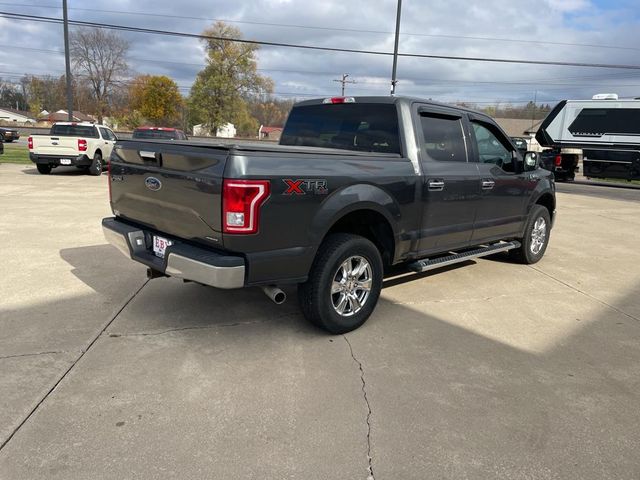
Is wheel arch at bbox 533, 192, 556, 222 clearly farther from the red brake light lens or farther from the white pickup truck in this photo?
the white pickup truck

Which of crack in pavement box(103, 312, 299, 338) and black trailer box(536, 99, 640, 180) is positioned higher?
black trailer box(536, 99, 640, 180)

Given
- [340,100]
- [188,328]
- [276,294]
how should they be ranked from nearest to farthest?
[276,294], [188,328], [340,100]

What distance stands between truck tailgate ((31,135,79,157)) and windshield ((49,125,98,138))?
561 mm

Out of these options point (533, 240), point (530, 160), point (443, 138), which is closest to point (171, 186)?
point (443, 138)

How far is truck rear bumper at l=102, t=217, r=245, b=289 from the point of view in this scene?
319 centimetres

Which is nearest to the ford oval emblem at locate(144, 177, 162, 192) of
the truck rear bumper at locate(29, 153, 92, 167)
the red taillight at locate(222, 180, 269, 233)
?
the red taillight at locate(222, 180, 269, 233)

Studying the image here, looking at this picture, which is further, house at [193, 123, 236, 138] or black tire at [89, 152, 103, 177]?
house at [193, 123, 236, 138]

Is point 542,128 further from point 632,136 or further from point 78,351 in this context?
point 78,351

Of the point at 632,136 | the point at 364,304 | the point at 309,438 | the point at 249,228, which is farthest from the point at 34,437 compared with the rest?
the point at 632,136

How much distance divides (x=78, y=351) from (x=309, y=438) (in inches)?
75.7

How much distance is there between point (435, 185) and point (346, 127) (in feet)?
3.47

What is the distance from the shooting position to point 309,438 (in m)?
2.68

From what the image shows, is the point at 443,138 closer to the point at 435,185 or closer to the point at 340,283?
the point at 435,185

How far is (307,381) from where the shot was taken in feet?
10.8
